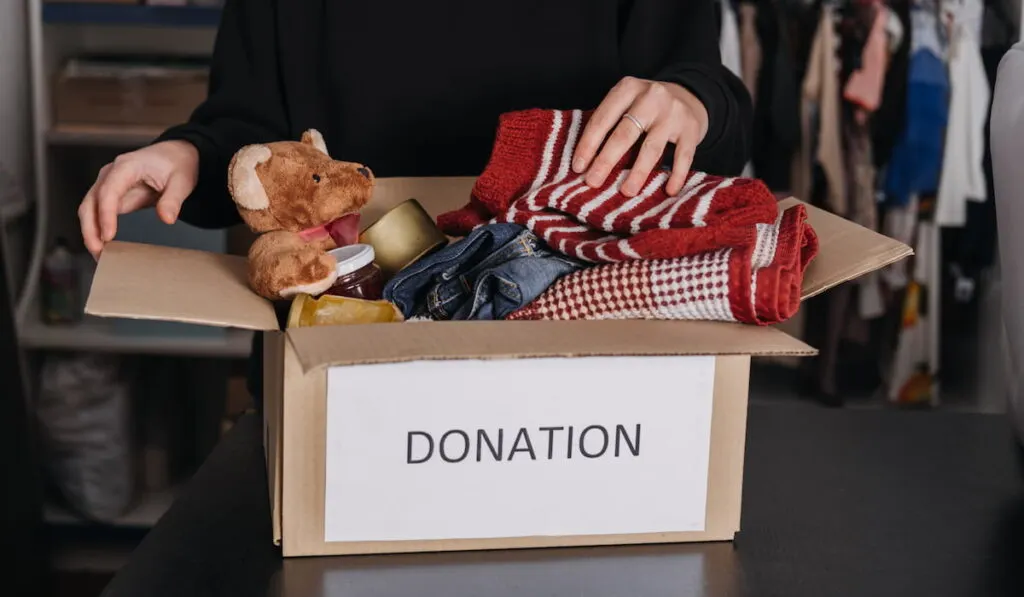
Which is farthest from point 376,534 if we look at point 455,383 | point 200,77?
point 200,77

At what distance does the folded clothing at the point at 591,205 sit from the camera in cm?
75

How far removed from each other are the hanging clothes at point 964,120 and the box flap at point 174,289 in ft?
6.65

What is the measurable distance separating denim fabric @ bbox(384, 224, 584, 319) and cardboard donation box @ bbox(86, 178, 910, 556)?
92 mm

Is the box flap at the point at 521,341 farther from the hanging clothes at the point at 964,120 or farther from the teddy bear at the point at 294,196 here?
the hanging clothes at the point at 964,120

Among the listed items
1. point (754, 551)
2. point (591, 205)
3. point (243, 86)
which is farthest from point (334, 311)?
point (243, 86)

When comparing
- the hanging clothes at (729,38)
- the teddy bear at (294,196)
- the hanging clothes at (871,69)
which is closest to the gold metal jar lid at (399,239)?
the teddy bear at (294,196)

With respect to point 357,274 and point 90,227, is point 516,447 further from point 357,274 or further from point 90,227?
point 90,227

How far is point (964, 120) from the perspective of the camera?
2500mm

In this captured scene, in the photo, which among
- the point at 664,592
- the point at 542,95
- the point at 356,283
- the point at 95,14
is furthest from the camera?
the point at 95,14

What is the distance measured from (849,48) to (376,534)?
7.14ft

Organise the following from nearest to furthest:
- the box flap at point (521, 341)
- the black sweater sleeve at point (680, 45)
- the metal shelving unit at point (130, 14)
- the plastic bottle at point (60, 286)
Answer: the box flap at point (521, 341) < the black sweater sleeve at point (680, 45) < the metal shelving unit at point (130, 14) < the plastic bottle at point (60, 286)

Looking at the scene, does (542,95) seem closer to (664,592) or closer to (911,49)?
(664,592)

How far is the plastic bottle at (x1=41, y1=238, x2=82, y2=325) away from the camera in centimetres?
245

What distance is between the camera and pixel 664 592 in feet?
2.16
